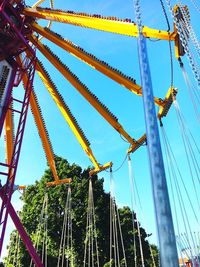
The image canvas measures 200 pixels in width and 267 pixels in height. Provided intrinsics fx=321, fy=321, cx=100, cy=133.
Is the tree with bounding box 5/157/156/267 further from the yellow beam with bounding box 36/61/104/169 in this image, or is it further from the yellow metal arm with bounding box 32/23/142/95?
the yellow metal arm with bounding box 32/23/142/95

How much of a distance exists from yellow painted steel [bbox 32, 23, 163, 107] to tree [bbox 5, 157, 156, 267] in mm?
16396

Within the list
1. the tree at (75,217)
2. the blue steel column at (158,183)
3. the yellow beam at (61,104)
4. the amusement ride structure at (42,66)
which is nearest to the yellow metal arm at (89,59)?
the amusement ride structure at (42,66)

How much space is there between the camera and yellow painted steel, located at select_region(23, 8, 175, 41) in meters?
12.0

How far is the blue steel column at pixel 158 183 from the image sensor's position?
3.15m

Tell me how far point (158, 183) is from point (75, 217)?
26.5 metres

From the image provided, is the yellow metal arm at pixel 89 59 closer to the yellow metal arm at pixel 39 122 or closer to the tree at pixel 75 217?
the yellow metal arm at pixel 39 122

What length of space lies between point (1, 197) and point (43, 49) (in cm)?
789

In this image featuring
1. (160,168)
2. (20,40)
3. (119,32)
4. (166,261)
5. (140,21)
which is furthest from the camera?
(20,40)

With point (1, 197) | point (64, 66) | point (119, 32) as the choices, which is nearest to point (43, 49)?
point (64, 66)

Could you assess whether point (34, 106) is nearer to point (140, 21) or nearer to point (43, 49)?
point (43, 49)

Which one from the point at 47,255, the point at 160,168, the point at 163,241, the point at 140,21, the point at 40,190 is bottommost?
the point at 163,241

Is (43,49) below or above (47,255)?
above

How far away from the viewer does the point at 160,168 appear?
3680 mm

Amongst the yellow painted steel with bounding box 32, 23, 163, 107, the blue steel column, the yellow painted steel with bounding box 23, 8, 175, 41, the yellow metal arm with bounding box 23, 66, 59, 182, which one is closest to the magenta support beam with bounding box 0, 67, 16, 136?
the yellow metal arm with bounding box 23, 66, 59, 182
